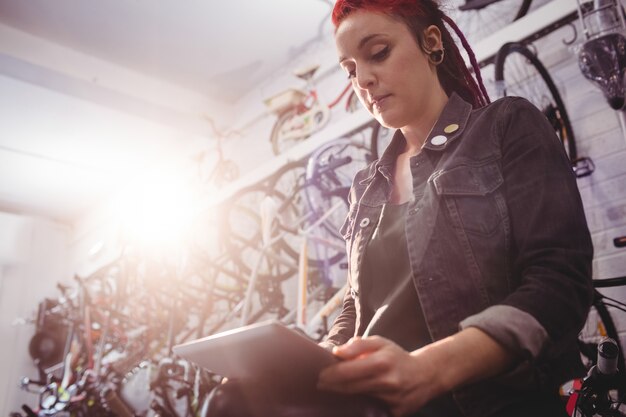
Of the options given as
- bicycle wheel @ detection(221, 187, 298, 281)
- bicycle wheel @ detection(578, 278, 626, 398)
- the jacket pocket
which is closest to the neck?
the jacket pocket

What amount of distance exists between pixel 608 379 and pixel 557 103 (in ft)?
5.94

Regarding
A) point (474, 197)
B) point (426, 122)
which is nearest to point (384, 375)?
point (474, 197)

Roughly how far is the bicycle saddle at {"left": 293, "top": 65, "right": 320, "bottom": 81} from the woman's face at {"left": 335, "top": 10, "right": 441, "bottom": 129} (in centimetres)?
411

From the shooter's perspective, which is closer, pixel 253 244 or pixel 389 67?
pixel 389 67

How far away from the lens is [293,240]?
5.16 metres

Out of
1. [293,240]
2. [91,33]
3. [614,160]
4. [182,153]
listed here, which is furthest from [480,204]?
[182,153]

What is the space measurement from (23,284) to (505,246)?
10747 mm

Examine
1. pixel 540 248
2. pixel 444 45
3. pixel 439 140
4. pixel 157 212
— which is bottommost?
pixel 540 248

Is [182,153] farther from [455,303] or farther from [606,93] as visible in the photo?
[455,303]

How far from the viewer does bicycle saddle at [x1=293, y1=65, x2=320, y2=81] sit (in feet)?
17.2

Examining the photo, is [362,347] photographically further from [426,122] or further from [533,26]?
[533,26]

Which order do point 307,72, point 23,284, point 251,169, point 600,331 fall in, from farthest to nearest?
1. point 23,284
2. point 251,169
3. point 307,72
4. point 600,331

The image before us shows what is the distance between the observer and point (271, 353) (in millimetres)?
706

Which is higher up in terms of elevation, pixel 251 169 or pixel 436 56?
pixel 251 169
